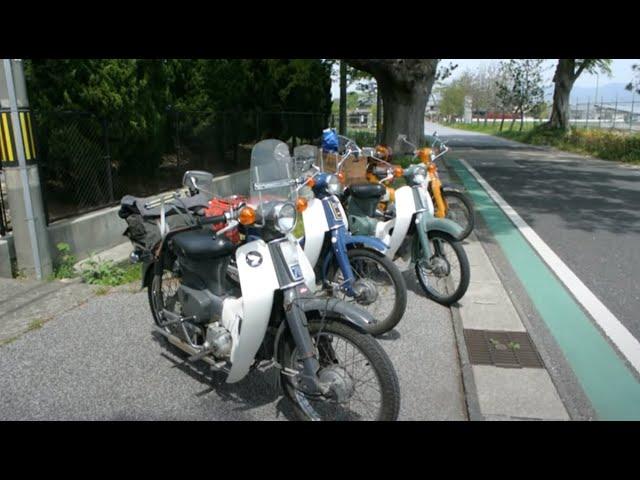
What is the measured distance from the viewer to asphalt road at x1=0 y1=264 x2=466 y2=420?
307 centimetres

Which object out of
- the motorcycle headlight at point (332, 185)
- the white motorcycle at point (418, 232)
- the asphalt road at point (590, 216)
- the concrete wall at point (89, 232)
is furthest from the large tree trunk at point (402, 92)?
the motorcycle headlight at point (332, 185)

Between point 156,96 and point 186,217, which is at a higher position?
point 156,96

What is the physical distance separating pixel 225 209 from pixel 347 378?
1.79 metres

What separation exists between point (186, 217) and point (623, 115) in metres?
28.9

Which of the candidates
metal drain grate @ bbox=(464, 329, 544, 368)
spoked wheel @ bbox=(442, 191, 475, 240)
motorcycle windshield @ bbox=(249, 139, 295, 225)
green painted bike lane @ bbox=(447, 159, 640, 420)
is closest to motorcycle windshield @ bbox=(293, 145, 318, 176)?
motorcycle windshield @ bbox=(249, 139, 295, 225)

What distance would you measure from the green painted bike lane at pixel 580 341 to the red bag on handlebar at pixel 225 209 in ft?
7.87

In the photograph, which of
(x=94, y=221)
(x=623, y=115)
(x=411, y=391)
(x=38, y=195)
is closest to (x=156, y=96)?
(x=94, y=221)

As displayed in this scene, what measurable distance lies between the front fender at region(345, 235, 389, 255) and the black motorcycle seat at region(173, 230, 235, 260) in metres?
1.18

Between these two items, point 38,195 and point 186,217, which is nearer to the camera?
point 186,217

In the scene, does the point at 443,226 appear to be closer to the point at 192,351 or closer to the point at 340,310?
the point at 340,310

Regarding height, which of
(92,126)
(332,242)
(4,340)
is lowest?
(4,340)

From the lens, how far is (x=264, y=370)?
11.5 feet

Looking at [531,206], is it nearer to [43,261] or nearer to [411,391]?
[411,391]

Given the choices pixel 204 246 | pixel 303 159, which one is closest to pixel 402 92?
pixel 303 159
